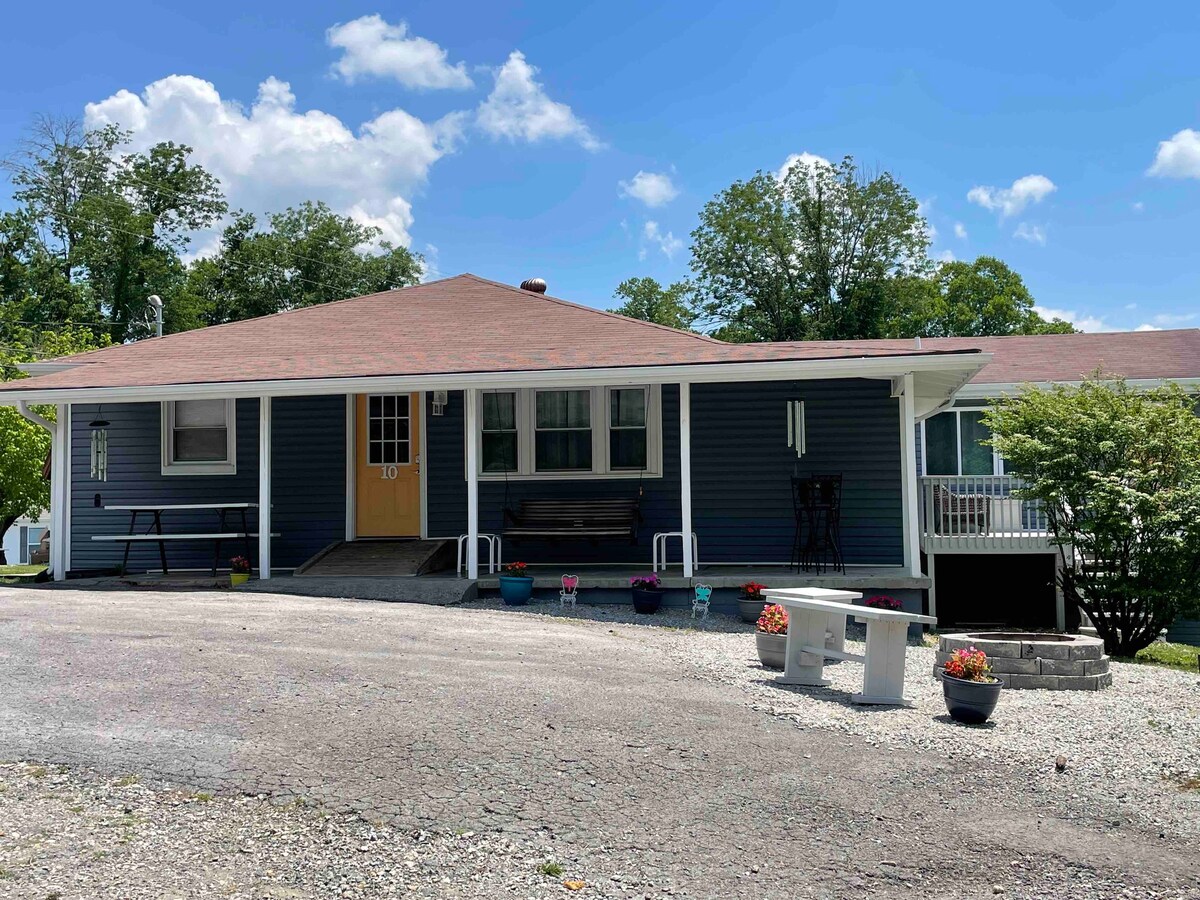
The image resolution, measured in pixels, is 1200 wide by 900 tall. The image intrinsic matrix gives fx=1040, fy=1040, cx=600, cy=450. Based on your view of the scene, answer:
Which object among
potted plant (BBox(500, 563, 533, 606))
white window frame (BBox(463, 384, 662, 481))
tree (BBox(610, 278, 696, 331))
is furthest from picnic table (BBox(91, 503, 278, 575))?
tree (BBox(610, 278, 696, 331))

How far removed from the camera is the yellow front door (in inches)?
515

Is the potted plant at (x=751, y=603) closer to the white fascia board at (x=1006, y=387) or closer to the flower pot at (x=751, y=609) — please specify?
the flower pot at (x=751, y=609)

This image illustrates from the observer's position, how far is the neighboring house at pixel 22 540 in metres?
34.5

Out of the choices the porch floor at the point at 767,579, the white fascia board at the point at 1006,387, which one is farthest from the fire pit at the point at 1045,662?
the white fascia board at the point at 1006,387

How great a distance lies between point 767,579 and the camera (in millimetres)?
10906

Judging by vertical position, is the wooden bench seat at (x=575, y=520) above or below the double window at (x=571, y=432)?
below

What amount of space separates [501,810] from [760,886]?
1123 mm

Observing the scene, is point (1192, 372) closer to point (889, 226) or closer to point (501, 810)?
point (501, 810)

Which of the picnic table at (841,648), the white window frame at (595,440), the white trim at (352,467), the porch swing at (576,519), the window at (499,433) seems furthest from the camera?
the white trim at (352,467)

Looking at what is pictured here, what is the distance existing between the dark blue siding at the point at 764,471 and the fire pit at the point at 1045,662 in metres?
4.77

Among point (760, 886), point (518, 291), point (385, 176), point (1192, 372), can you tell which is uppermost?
point (385, 176)

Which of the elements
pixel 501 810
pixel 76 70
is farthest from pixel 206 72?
pixel 501 810

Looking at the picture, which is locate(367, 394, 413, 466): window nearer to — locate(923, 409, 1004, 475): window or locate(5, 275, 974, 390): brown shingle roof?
locate(5, 275, 974, 390): brown shingle roof

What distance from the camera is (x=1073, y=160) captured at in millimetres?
35375
